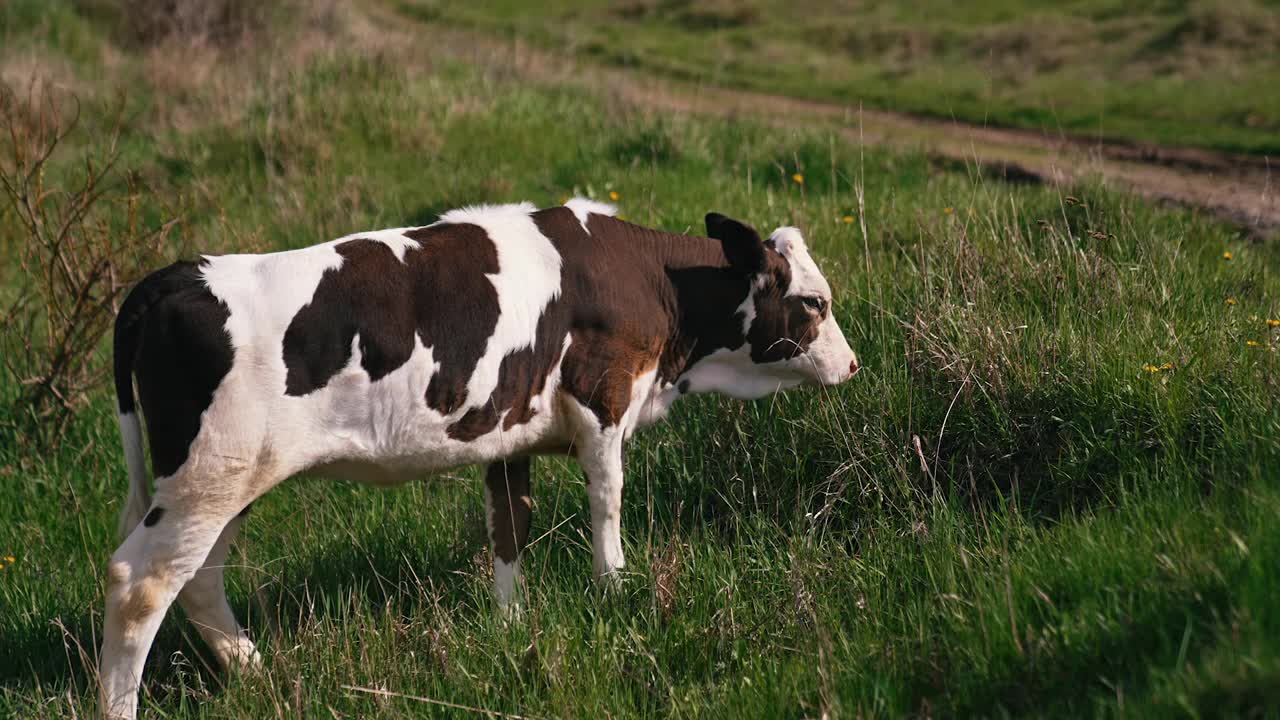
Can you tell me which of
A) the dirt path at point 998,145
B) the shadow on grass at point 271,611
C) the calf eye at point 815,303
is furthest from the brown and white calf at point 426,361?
the dirt path at point 998,145

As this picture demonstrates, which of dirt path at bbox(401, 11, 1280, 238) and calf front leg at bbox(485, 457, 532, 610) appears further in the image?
dirt path at bbox(401, 11, 1280, 238)

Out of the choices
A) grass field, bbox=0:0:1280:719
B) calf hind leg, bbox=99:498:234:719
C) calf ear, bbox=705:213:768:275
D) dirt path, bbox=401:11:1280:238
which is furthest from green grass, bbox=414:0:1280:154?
calf hind leg, bbox=99:498:234:719

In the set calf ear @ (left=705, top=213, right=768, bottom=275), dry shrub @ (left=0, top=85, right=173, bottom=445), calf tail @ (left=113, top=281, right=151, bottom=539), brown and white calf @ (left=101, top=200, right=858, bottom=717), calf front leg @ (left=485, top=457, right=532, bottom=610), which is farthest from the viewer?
dry shrub @ (left=0, top=85, right=173, bottom=445)

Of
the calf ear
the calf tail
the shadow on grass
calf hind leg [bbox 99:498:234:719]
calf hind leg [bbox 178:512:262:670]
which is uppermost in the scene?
the calf ear

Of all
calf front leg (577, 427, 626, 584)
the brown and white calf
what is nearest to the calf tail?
the brown and white calf

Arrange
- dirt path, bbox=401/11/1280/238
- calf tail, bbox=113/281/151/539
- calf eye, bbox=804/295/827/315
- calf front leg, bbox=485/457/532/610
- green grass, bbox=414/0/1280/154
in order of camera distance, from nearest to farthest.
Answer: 1. calf tail, bbox=113/281/151/539
2. calf front leg, bbox=485/457/532/610
3. calf eye, bbox=804/295/827/315
4. dirt path, bbox=401/11/1280/238
5. green grass, bbox=414/0/1280/154

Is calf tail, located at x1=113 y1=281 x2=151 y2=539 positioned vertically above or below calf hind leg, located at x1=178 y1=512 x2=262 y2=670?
above

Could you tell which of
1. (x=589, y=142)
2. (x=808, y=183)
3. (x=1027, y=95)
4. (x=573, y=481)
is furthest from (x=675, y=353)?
(x=1027, y=95)

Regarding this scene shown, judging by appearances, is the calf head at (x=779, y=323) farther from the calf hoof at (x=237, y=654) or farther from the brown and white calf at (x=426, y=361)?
the calf hoof at (x=237, y=654)

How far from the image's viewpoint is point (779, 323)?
5.32 metres

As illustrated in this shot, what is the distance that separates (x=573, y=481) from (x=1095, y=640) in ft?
9.49

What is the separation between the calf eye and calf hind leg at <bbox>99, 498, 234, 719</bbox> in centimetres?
257

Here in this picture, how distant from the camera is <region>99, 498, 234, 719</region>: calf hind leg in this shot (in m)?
4.07

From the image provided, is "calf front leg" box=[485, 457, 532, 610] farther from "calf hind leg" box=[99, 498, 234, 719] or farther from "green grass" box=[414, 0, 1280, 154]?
"green grass" box=[414, 0, 1280, 154]
